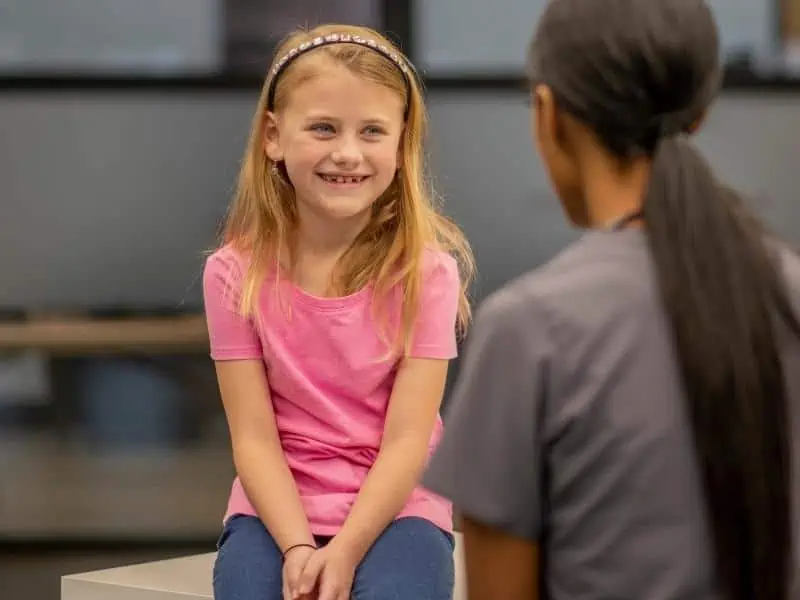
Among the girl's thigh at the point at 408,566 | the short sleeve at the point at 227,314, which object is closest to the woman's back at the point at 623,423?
the girl's thigh at the point at 408,566

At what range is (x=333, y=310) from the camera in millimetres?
1594

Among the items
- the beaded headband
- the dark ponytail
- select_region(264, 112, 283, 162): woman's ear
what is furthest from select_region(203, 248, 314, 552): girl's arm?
the dark ponytail

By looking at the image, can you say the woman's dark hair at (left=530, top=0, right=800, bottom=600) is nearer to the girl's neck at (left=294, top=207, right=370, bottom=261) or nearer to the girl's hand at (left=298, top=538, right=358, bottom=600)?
the girl's hand at (left=298, top=538, right=358, bottom=600)

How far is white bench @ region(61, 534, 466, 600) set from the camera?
1.76 meters

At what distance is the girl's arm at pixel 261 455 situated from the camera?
4.91 ft

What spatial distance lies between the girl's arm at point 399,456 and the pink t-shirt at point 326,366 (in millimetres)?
16

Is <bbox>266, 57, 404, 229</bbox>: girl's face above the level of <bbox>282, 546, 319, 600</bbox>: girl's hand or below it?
above

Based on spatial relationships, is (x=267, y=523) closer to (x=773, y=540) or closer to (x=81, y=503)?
(x=773, y=540)

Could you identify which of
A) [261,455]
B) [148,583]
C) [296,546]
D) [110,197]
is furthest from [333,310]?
[110,197]

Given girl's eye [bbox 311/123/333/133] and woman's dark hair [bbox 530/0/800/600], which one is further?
girl's eye [bbox 311/123/333/133]

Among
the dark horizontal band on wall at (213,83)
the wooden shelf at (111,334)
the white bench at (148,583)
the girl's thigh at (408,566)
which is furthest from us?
the wooden shelf at (111,334)

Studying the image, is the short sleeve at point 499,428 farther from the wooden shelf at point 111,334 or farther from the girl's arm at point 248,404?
the wooden shelf at point 111,334

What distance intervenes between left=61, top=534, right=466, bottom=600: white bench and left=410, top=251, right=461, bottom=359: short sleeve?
1.12 feet

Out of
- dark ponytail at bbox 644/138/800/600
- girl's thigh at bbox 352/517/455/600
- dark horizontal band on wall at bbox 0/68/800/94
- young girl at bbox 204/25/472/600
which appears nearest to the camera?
dark ponytail at bbox 644/138/800/600
